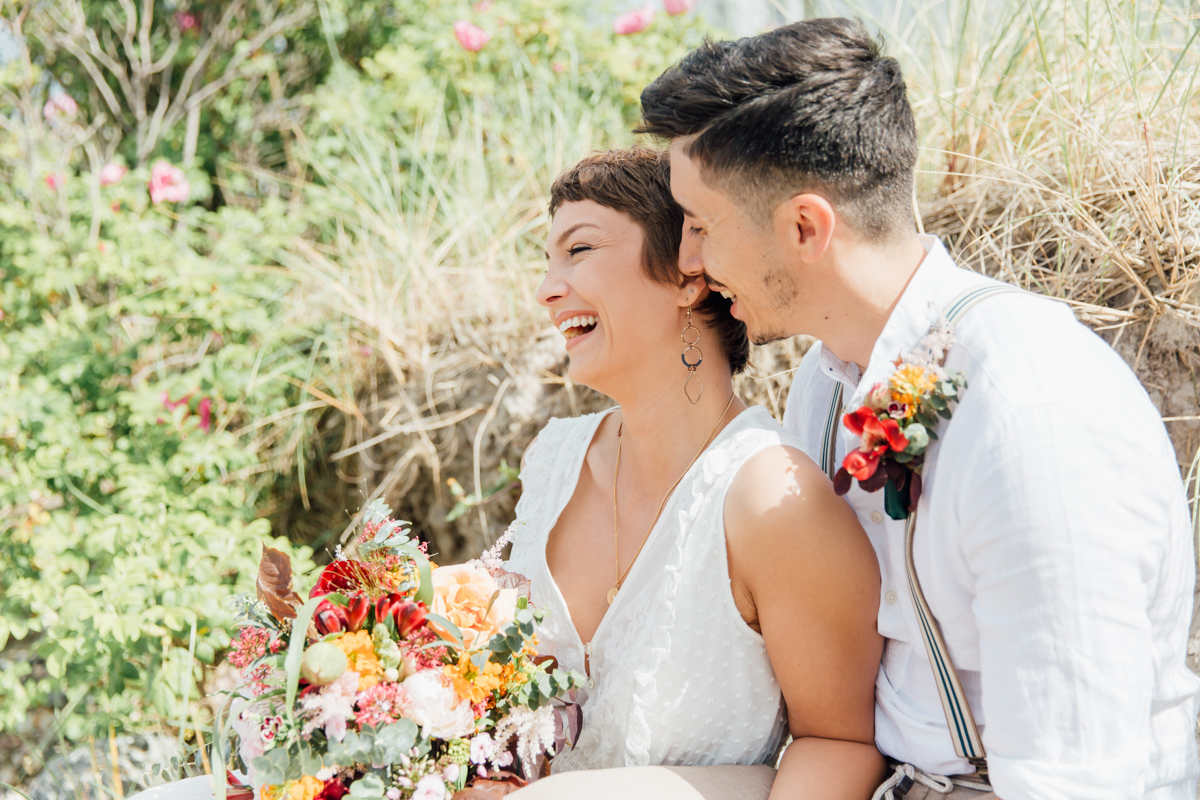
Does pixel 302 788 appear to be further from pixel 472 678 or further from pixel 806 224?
pixel 806 224

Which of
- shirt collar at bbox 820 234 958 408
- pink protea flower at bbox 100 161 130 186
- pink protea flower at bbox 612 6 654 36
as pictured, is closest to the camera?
shirt collar at bbox 820 234 958 408

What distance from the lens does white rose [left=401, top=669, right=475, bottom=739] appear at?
5.21 feet

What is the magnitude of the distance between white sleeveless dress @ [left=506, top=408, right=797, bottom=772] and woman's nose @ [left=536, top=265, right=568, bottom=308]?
0.57 meters

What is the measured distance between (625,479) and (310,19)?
5.17 meters

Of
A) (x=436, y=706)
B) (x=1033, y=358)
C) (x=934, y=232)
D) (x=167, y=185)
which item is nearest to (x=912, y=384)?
(x=1033, y=358)

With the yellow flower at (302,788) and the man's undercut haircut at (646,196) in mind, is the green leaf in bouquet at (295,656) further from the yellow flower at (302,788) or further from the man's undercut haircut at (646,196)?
the man's undercut haircut at (646,196)

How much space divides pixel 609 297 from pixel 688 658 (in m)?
0.89

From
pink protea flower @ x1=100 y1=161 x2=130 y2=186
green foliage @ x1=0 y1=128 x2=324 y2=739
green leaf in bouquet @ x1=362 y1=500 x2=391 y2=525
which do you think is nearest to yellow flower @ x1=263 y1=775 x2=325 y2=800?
green leaf in bouquet @ x1=362 y1=500 x2=391 y2=525

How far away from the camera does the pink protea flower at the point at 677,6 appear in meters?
4.90

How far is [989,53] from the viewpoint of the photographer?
300cm

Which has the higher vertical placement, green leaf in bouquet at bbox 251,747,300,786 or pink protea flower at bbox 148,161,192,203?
pink protea flower at bbox 148,161,192,203

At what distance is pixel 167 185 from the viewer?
4.55 metres

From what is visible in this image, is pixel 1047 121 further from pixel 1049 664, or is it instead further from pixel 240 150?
pixel 240 150

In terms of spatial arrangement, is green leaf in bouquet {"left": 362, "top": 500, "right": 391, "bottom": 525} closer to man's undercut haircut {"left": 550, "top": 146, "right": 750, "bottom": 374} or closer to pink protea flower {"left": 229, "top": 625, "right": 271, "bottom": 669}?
pink protea flower {"left": 229, "top": 625, "right": 271, "bottom": 669}
